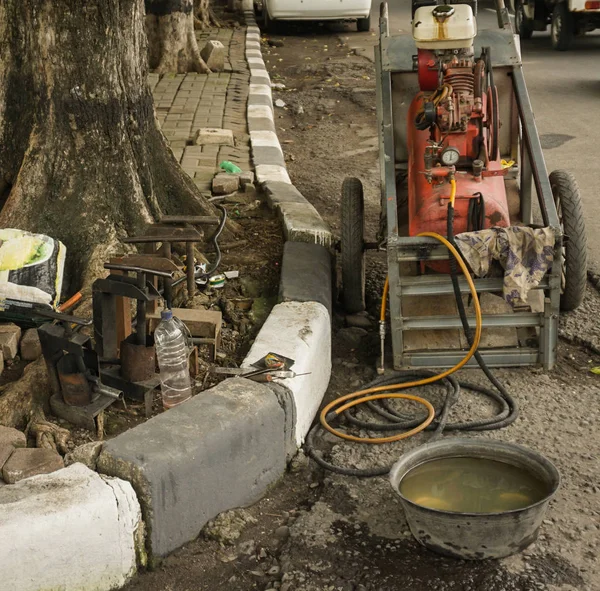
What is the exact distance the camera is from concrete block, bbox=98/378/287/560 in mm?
3391

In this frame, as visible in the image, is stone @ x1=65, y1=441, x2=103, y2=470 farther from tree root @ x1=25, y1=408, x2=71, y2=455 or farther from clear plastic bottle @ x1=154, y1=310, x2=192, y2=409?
clear plastic bottle @ x1=154, y1=310, x2=192, y2=409

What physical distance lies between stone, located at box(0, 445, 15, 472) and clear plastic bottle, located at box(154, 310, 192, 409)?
2.50 ft

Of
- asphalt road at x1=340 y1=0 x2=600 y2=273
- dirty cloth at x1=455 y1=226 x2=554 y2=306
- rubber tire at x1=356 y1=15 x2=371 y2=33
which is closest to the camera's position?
dirty cloth at x1=455 y1=226 x2=554 y2=306

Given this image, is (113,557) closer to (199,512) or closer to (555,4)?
(199,512)

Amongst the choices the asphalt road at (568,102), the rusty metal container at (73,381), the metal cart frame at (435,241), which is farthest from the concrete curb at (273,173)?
the rusty metal container at (73,381)

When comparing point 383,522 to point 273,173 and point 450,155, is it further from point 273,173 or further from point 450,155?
point 273,173

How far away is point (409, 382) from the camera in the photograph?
483 cm

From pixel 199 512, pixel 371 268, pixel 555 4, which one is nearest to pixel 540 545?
pixel 199 512

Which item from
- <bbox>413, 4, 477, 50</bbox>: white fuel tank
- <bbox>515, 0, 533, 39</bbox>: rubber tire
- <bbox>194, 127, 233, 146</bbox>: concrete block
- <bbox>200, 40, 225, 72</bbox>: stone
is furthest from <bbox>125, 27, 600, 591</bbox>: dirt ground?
<bbox>515, 0, 533, 39</bbox>: rubber tire

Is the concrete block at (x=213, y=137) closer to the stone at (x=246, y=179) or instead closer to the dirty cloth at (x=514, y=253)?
the stone at (x=246, y=179)

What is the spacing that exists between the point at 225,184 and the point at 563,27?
9644 millimetres

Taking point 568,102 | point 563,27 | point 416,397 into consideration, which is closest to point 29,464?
point 416,397

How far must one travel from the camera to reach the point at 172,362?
4.21 metres

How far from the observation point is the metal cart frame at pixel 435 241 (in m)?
4.79
